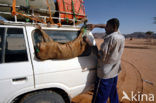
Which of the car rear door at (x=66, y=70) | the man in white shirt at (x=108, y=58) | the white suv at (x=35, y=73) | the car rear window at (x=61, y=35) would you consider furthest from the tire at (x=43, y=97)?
the car rear window at (x=61, y=35)

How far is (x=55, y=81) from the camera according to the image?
A: 1587mm

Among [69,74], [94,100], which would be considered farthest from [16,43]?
[94,100]

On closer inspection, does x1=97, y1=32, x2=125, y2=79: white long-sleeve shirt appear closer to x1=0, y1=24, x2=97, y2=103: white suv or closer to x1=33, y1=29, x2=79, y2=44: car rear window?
x1=0, y1=24, x2=97, y2=103: white suv

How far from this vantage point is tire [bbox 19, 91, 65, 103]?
150 cm

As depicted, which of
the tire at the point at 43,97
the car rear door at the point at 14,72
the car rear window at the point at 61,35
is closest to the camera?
the car rear door at the point at 14,72

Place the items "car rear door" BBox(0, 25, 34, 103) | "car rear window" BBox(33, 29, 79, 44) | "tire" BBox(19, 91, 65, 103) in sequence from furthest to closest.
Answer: "car rear window" BBox(33, 29, 79, 44), "tire" BBox(19, 91, 65, 103), "car rear door" BBox(0, 25, 34, 103)

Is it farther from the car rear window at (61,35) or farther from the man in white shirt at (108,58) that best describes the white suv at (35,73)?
the man in white shirt at (108,58)

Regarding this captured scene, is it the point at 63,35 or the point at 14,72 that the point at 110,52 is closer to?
the point at 63,35

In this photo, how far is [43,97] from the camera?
62.5 inches

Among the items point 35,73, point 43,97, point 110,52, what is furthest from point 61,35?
point 43,97

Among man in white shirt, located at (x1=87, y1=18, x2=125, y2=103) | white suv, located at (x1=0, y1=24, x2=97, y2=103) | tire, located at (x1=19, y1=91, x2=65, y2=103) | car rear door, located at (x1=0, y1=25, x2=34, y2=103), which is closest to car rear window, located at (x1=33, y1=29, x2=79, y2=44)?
white suv, located at (x1=0, y1=24, x2=97, y2=103)

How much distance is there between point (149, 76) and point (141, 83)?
91cm

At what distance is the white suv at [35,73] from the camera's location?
1.37 meters

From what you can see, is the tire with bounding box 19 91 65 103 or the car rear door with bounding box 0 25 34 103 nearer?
the car rear door with bounding box 0 25 34 103
